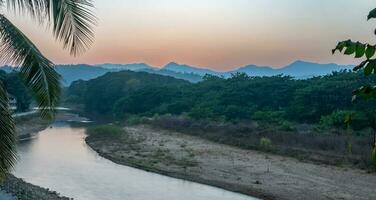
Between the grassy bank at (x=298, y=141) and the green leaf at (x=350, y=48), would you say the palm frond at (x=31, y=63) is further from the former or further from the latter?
the grassy bank at (x=298, y=141)

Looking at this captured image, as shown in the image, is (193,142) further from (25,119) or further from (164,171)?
(25,119)

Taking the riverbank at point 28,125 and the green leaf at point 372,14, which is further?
the riverbank at point 28,125

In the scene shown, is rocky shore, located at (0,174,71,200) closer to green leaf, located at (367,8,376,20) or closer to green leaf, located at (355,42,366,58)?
green leaf, located at (355,42,366,58)

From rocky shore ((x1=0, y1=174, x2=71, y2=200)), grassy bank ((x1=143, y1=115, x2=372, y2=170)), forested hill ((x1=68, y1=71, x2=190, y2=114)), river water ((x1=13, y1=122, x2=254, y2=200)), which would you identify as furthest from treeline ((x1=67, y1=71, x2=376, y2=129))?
rocky shore ((x1=0, y1=174, x2=71, y2=200))

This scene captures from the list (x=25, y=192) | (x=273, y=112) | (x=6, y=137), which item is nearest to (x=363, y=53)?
(x=6, y=137)

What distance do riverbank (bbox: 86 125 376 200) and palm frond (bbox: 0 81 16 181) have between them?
16.3 meters

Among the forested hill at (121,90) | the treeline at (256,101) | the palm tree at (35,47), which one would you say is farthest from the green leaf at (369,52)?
the forested hill at (121,90)

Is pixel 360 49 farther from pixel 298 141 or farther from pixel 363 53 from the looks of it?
pixel 298 141

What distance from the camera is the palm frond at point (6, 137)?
623 centimetres

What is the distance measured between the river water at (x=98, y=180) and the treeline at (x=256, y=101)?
881 cm

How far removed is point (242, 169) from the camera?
2791cm

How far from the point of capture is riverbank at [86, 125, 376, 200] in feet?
72.9

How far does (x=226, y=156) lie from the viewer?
32.9 metres

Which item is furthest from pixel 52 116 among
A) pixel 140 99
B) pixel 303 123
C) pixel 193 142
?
pixel 140 99
